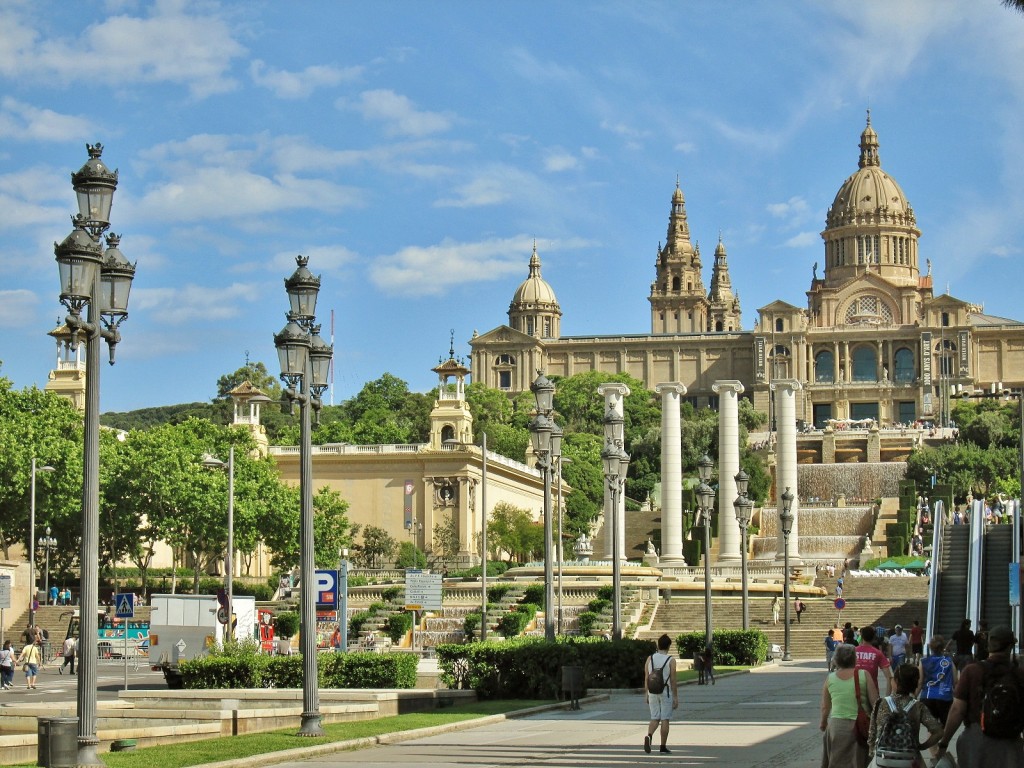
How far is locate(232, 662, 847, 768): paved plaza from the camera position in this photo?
19.5 metres

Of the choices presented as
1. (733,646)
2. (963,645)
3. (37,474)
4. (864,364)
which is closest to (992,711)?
(963,645)

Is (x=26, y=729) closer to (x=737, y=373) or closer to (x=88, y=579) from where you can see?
(x=88, y=579)

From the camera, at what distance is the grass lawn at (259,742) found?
1866 cm

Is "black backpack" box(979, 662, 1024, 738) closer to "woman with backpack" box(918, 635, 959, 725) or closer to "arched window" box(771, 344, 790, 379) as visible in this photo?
"woman with backpack" box(918, 635, 959, 725)

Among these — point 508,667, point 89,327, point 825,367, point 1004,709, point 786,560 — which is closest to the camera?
point 1004,709

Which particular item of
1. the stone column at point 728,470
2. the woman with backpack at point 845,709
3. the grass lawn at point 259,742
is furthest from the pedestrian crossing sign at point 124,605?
the stone column at point 728,470

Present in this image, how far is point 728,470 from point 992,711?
213 feet

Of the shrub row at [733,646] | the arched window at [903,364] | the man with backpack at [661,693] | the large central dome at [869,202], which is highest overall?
the large central dome at [869,202]

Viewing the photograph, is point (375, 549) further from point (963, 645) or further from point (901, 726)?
point (901, 726)

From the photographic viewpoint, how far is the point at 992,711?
1370 centimetres

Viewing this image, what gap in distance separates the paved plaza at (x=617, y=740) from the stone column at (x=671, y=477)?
4595cm

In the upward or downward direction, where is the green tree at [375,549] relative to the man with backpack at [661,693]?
upward

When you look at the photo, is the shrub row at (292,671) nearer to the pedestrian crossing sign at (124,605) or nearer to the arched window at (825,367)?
the pedestrian crossing sign at (124,605)

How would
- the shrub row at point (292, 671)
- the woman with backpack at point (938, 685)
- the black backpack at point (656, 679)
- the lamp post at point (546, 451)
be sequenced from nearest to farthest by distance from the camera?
the woman with backpack at point (938, 685), the black backpack at point (656, 679), the shrub row at point (292, 671), the lamp post at point (546, 451)
